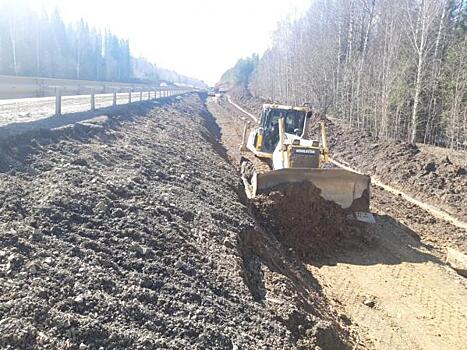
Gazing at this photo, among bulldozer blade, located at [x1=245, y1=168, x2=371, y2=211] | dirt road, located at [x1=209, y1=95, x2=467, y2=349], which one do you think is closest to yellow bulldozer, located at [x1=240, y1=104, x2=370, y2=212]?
bulldozer blade, located at [x1=245, y1=168, x2=371, y2=211]

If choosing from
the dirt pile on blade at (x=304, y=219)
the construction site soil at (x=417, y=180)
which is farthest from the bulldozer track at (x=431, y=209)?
the dirt pile on blade at (x=304, y=219)

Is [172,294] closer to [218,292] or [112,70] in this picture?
[218,292]

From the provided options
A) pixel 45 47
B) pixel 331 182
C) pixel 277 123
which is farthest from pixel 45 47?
pixel 331 182

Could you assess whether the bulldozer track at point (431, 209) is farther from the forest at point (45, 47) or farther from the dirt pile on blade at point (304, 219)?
the forest at point (45, 47)

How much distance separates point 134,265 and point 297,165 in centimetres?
751

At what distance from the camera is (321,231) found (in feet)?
29.5

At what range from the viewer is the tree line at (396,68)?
20.7 meters

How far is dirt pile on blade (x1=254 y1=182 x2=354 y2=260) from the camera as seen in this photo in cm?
873

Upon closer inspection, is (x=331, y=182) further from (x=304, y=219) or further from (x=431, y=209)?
(x=431, y=209)

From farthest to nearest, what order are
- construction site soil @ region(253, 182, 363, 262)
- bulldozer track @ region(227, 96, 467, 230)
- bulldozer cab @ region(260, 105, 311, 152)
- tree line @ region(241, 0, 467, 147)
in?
tree line @ region(241, 0, 467, 147) < bulldozer cab @ region(260, 105, 311, 152) < bulldozer track @ region(227, 96, 467, 230) < construction site soil @ region(253, 182, 363, 262)

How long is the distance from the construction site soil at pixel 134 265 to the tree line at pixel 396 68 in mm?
15067

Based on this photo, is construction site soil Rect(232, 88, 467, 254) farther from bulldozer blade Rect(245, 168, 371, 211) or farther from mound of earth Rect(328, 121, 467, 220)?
bulldozer blade Rect(245, 168, 371, 211)

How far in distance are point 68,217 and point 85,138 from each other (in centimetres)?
517

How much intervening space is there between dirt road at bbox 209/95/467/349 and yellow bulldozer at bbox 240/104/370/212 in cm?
97
